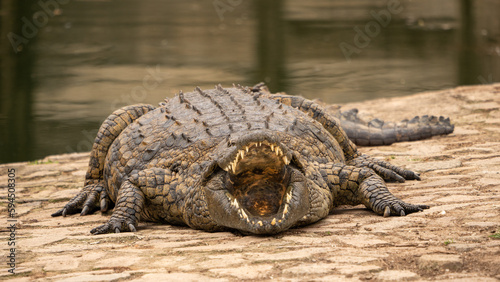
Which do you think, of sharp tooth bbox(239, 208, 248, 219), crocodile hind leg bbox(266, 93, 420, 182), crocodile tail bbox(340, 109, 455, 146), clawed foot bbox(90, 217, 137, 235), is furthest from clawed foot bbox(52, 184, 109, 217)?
crocodile tail bbox(340, 109, 455, 146)

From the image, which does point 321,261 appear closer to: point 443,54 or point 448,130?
point 448,130

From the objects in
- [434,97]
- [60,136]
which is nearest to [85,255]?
[60,136]

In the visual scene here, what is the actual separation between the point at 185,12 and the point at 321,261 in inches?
758

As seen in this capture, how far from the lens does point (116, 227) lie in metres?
4.44

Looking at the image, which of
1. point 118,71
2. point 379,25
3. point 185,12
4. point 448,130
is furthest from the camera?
point 185,12

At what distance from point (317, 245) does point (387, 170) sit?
196cm

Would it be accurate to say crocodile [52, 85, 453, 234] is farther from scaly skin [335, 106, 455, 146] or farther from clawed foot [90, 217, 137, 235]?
scaly skin [335, 106, 455, 146]

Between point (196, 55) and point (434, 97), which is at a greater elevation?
point (196, 55)

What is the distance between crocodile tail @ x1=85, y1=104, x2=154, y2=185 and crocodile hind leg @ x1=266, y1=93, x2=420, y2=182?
1.26 m

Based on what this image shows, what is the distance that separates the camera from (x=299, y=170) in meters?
4.22

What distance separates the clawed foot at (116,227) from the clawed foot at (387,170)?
2145mm

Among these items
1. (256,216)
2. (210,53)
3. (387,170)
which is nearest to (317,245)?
(256,216)

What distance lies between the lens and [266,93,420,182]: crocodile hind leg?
5.51 meters

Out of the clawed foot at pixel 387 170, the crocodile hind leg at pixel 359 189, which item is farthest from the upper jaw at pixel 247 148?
the clawed foot at pixel 387 170
